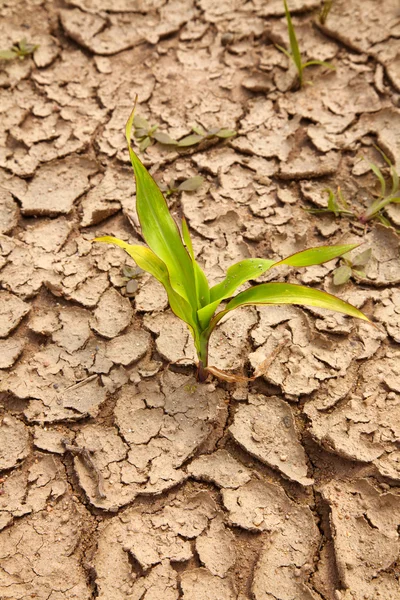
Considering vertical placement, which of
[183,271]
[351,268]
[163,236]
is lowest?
[351,268]

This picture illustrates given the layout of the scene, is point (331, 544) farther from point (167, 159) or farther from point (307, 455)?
point (167, 159)

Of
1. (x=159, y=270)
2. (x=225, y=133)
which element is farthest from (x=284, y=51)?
(x=159, y=270)

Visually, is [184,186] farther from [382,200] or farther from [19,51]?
[19,51]

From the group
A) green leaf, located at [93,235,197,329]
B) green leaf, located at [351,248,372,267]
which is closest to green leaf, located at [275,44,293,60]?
green leaf, located at [351,248,372,267]

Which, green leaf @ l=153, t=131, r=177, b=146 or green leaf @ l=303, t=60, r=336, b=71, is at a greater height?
green leaf @ l=153, t=131, r=177, b=146

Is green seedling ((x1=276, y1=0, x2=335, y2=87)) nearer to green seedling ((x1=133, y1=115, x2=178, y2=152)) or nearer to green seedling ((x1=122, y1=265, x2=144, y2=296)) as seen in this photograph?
green seedling ((x1=133, y1=115, x2=178, y2=152))

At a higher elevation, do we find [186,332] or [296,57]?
[296,57]

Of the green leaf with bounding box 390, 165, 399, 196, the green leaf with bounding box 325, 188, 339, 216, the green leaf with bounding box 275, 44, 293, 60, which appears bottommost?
the green leaf with bounding box 390, 165, 399, 196
